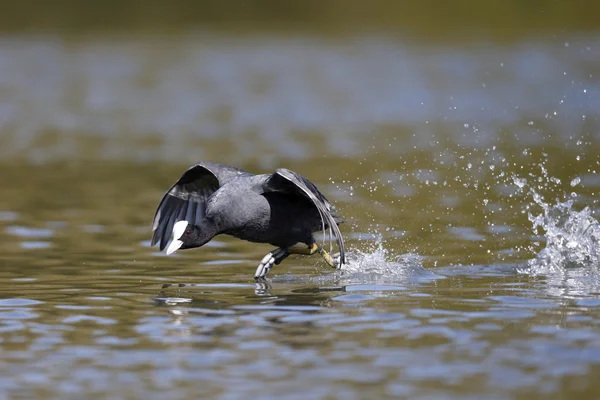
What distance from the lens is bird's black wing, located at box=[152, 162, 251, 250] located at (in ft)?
31.5

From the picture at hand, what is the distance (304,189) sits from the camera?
8.05 metres

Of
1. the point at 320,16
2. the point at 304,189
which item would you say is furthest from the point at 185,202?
the point at 320,16

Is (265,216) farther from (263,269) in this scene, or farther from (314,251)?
(314,251)

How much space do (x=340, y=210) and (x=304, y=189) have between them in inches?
154

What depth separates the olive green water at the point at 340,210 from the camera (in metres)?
5.92

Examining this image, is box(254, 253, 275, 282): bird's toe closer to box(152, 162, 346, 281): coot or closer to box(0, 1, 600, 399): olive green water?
box(152, 162, 346, 281): coot

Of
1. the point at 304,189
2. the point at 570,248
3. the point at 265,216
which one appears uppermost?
the point at 304,189

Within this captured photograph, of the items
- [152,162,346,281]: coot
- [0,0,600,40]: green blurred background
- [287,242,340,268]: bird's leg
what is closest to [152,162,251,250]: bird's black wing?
[152,162,346,281]: coot

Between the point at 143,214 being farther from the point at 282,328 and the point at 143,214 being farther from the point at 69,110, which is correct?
the point at 69,110

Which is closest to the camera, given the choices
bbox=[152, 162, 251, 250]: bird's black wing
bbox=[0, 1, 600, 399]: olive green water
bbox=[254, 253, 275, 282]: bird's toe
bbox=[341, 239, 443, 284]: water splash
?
bbox=[0, 1, 600, 399]: olive green water

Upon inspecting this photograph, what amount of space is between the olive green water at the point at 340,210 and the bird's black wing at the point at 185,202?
34cm

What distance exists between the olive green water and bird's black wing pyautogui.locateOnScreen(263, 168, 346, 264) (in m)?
0.46

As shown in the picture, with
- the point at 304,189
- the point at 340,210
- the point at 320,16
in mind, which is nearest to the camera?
the point at 304,189

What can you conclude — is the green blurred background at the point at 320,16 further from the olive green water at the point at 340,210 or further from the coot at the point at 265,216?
the coot at the point at 265,216
